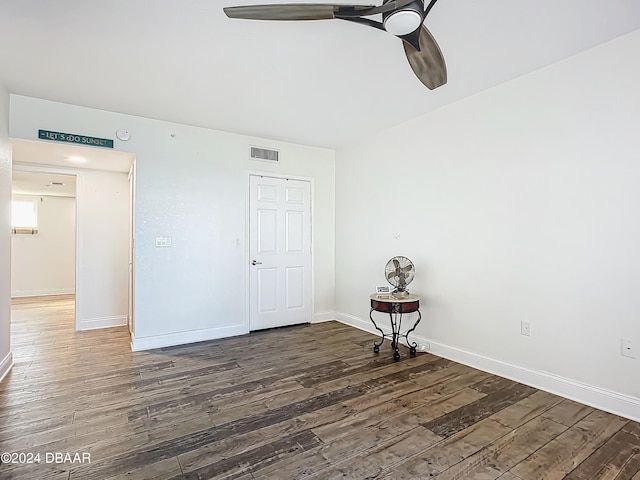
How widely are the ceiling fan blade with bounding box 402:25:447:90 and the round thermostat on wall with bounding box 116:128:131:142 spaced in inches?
125

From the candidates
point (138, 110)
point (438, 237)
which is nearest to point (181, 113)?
point (138, 110)

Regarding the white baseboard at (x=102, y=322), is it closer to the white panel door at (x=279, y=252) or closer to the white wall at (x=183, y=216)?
the white wall at (x=183, y=216)

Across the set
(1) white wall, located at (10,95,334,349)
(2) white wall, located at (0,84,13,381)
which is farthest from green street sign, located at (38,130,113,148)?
(2) white wall, located at (0,84,13,381)

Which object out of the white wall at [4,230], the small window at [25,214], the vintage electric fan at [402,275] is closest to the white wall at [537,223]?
the vintage electric fan at [402,275]

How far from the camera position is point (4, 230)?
10.3 feet

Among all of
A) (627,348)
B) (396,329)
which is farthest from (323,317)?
(627,348)

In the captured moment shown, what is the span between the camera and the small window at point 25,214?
7.49m

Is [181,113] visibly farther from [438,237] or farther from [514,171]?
[514,171]

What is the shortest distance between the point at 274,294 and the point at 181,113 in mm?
2526

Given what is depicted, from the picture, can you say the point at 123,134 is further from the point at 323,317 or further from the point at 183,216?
the point at 323,317

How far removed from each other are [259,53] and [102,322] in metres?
4.40

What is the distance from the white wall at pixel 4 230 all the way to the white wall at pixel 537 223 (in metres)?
3.93

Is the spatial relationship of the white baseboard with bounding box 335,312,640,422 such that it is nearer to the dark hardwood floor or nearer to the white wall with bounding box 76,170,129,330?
the dark hardwood floor

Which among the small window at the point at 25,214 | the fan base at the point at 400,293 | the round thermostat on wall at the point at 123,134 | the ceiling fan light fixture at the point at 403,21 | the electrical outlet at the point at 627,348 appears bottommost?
the electrical outlet at the point at 627,348
